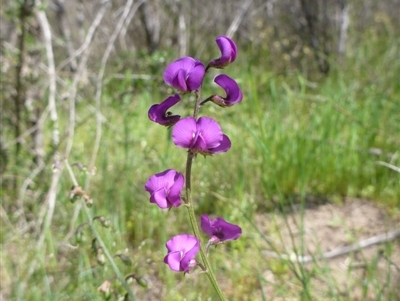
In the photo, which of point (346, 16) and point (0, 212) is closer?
point (0, 212)

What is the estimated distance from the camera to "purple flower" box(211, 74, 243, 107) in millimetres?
893

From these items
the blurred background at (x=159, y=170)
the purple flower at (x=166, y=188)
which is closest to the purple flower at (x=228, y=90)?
Answer: the purple flower at (x=166, y=188)

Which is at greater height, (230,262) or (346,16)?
(346,16)

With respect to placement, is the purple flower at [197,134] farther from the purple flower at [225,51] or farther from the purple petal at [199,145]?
the purple flower at [225,51]

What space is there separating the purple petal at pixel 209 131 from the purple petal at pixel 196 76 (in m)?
0.06

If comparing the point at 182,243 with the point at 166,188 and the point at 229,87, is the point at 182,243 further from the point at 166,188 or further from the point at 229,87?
the point at 229,87

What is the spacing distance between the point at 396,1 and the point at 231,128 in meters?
5.72

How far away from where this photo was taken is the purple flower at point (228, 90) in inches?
35.1

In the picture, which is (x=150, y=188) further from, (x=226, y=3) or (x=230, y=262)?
(x=226, y=3)

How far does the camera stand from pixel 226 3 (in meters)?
5.88

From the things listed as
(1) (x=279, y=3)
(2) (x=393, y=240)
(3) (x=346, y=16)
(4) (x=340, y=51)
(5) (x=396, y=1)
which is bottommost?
(2) (x=393, y=240)

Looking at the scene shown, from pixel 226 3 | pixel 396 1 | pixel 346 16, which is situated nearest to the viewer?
pixel 346 16

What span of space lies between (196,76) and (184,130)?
3.7 inches

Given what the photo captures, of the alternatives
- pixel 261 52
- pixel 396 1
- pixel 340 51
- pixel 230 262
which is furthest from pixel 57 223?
pixel 396 1
